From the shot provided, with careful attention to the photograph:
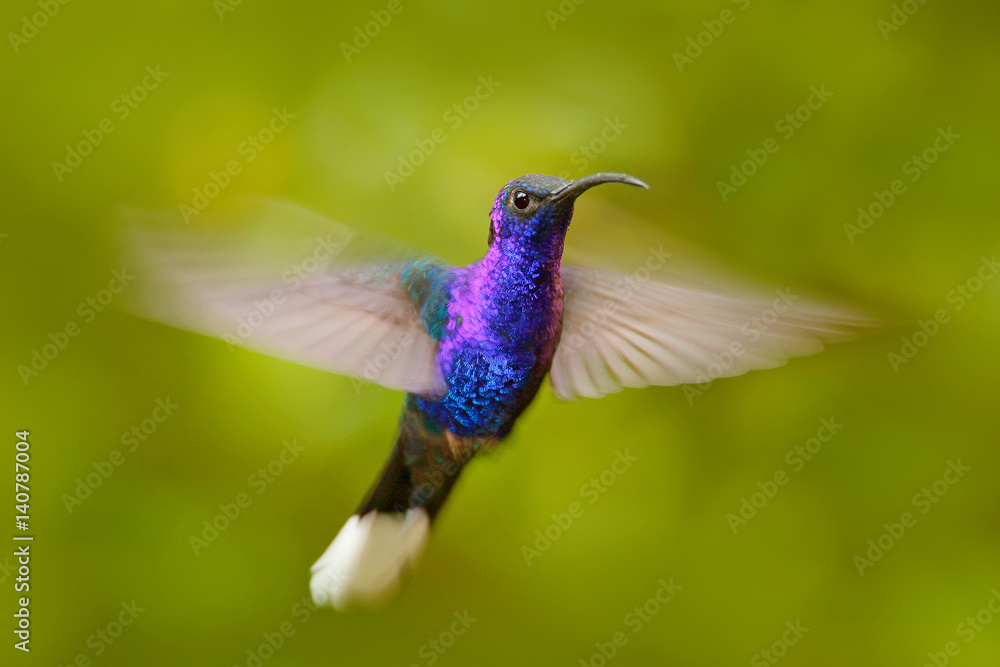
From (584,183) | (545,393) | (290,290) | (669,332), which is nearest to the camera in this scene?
(584,183)

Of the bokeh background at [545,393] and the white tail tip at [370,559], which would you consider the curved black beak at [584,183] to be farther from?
the bokeh background at [545,393]

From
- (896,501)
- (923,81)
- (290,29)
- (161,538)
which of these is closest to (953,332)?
(896,501)

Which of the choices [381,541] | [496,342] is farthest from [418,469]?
[496,342]

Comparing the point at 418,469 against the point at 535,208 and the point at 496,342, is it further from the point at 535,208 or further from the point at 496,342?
the point at 535,208

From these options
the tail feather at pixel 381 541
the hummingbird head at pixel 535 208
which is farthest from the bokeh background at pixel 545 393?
the hummingbird head at pixel 535 208

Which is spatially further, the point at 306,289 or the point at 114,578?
the point at 114,578

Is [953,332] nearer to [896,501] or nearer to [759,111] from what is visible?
[896,501]
